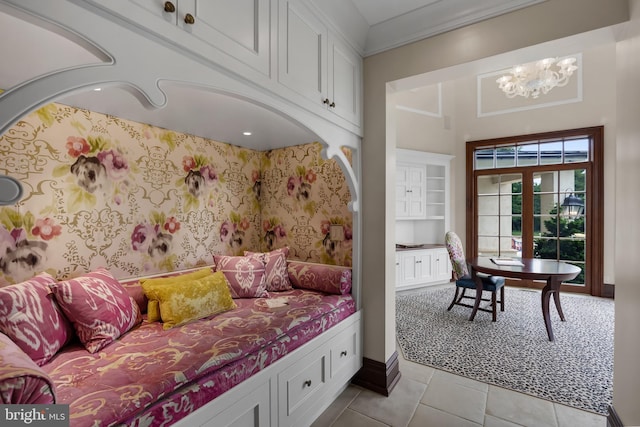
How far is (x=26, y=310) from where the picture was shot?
1.29m

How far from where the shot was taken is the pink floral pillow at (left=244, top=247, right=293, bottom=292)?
2.44 metres

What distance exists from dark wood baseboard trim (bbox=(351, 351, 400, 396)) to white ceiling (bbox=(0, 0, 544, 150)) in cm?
182

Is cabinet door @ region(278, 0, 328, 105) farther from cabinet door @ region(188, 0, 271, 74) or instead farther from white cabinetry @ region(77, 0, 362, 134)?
cabinet door @ region(188, 0, 271, 74)

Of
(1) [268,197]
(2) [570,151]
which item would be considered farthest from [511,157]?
(1) [268,197]

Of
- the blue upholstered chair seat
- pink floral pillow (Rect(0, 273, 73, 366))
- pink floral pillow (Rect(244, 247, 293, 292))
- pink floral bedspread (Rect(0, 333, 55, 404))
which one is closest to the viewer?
pink floral bedspread (Rect(0, 333, 55, 404))

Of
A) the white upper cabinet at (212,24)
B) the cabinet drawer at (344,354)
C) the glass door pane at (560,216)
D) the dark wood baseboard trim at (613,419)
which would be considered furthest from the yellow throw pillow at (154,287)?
the glass door pane at (560,216)

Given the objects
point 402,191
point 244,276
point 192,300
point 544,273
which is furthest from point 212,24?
point 402,191

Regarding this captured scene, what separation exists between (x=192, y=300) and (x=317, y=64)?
162 cm

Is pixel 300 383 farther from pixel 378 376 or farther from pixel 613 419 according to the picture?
pixel 613 419

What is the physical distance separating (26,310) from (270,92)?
4.84 feet

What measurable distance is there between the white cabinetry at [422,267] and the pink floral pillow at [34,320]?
4.26 m

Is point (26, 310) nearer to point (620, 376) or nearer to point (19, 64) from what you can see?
point (19, 64)

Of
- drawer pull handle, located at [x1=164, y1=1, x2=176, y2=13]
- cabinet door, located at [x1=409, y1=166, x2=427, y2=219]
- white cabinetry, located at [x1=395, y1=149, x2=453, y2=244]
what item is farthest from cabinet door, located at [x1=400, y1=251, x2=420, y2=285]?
drawer pull handle, located at [x1=164, y1=1, x2=176, y2=13]

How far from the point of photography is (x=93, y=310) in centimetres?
147
